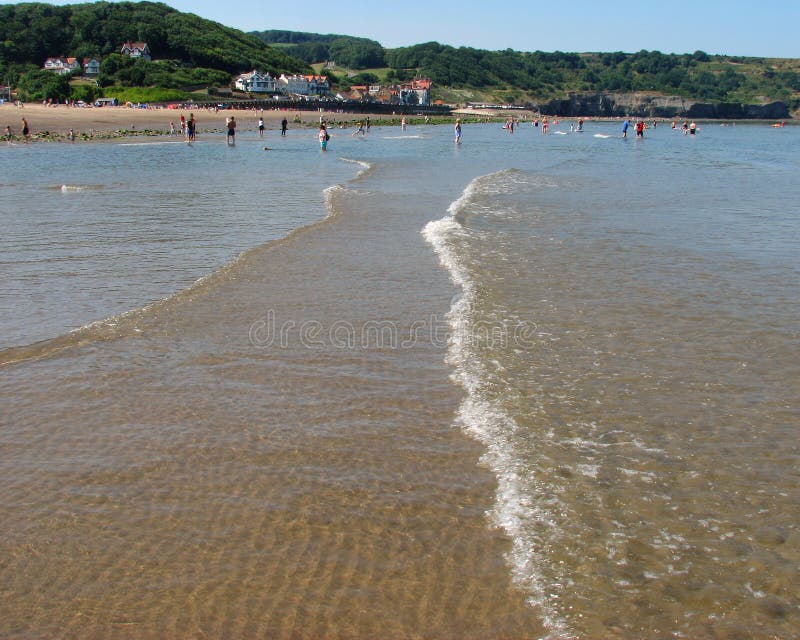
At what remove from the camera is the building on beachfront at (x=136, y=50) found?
489 ft

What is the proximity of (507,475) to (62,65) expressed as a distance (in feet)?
534

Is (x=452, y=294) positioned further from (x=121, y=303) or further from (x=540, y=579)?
(x=540, y=579)

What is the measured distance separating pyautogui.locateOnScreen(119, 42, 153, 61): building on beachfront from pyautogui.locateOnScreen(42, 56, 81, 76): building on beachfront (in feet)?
33.4

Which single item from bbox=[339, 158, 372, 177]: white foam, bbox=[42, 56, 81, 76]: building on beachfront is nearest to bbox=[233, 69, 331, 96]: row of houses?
bbox=[42, 56, 81, 76]: building on beachfront

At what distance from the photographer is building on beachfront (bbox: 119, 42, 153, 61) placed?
149125 millimetres

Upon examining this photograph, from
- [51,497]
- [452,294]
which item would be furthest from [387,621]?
[452,294]

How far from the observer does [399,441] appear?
17.2ft

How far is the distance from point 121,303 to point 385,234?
6.30 metres

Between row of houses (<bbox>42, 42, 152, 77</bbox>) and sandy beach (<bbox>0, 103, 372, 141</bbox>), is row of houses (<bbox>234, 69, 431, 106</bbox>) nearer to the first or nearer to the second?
row of houses (<bbox>42, 42, 152, 77</bbox>)

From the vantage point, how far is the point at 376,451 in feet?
16.7

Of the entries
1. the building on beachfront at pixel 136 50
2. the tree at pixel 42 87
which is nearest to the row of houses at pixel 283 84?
the building on beachfront at pixel 136 50

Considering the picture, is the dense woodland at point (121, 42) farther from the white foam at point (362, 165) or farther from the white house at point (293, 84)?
the white foam at point (362, 165)

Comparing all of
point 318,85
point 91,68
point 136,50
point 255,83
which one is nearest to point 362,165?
point 91,68

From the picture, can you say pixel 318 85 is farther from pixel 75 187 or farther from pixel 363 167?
pixel 75 187
